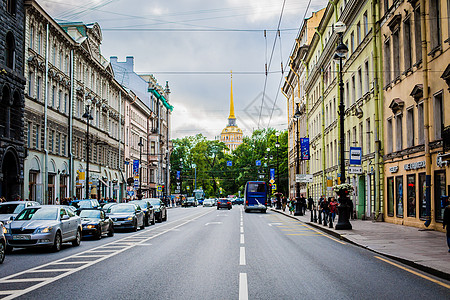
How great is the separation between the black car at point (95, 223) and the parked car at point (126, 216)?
249cm

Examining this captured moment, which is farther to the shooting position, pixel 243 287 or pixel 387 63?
pixel 387 63

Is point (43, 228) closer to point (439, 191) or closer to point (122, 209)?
point (122, 209)

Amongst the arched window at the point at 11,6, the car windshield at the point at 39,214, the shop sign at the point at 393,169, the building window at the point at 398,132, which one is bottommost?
the car windshield at the point at 39,214

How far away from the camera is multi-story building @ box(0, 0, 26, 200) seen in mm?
34109

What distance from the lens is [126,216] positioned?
27.3 m

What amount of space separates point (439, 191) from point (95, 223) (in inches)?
576

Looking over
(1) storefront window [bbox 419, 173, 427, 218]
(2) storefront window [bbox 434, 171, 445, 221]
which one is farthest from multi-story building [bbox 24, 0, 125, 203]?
(2) storefront window [bbox 434, 171, 445, 221]

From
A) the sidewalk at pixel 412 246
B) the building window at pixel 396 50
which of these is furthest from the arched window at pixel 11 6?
the sidewalk at pixel 412 246

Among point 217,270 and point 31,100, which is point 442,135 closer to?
point 217,270

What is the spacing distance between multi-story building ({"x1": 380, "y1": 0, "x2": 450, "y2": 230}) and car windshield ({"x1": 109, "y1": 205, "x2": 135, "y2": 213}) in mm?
14195

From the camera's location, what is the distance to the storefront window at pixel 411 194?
87.1 feet

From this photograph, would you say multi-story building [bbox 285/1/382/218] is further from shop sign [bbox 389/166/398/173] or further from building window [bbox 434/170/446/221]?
building window [bbox 434/170/446/221]

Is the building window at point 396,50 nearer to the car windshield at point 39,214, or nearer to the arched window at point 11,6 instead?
the car windshield at point 39,214

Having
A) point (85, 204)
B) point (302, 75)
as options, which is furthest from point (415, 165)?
point (302, 75)
